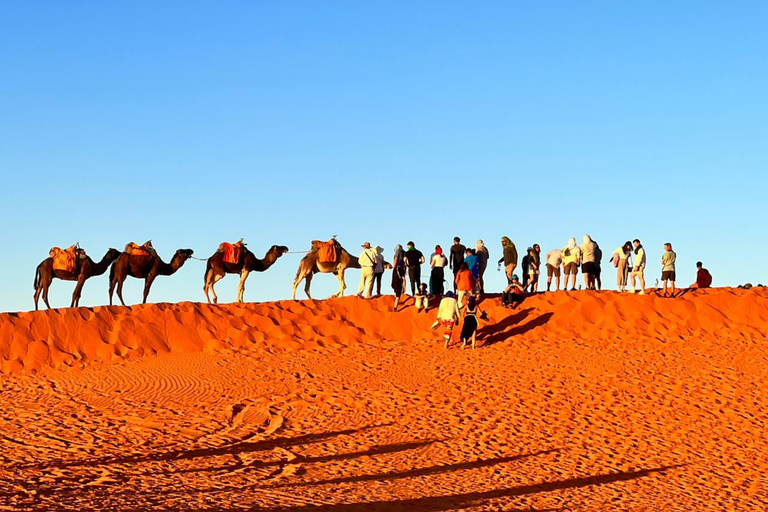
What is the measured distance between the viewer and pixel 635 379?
845 inches

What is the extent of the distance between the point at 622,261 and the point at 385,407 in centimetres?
1073

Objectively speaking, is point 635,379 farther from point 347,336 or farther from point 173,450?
point 173,450

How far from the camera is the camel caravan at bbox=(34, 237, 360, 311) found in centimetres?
2656

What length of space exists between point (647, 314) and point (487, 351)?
544cm

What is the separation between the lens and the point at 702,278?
29.5 meters

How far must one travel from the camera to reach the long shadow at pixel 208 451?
48.3ft

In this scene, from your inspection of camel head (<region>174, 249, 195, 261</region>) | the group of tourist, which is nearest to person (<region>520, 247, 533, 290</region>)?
the group of tourist

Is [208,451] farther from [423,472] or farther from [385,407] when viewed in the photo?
[385,407]

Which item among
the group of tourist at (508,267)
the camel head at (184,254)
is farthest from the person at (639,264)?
the camel head at (184,254)

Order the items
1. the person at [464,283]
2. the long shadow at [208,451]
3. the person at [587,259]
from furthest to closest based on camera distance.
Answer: the person at [587,259]
the person at [464,283]
the long shadow at [208,451]

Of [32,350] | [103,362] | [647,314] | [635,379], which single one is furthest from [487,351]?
[32,350]

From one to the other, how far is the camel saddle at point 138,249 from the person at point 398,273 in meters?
7.31

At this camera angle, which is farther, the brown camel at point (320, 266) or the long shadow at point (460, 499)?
the brown camel at point (320, 266)

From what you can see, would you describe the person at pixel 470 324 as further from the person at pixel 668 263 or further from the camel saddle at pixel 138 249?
the camel saddle at pixel 138 249
